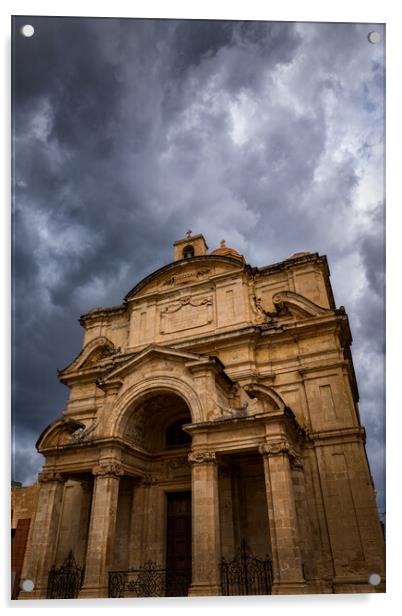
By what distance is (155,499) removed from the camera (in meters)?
13.1

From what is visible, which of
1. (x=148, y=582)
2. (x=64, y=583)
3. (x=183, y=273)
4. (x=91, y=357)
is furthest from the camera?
(x=183, y=273)

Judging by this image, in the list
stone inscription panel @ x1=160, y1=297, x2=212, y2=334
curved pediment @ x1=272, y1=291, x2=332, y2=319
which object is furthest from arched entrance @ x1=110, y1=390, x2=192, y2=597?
curved pediment @ x1=272, y1=291, x2=332, y2=319

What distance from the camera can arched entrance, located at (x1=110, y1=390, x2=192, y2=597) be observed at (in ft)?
40.1

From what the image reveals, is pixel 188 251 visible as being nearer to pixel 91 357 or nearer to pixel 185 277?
pixel 185 277

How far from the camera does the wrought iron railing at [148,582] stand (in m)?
9.98

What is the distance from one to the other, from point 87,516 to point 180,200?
998 cm

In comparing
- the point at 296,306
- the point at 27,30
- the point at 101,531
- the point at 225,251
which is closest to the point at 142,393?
the point at 101,531

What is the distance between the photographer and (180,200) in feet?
32.3

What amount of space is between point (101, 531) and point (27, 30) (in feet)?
34.6

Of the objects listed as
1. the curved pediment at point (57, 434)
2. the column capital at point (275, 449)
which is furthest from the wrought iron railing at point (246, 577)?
the curved pediment at point (57, 434)

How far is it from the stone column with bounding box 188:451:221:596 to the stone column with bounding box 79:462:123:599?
221cm
